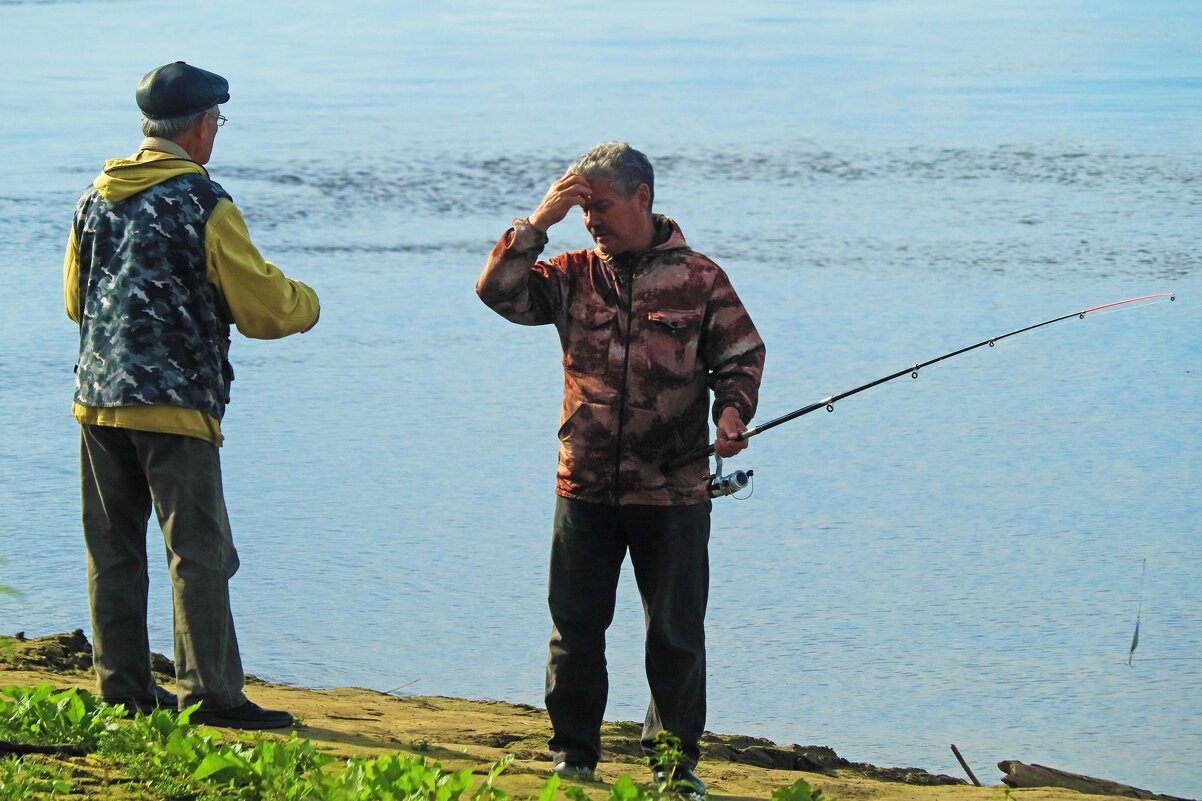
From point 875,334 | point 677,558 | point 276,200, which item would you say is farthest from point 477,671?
point 276,200

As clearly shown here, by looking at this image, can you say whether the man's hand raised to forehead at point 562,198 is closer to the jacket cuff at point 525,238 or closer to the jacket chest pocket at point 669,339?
the jacket cuff at point 525,238

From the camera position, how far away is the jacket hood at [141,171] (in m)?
4.21

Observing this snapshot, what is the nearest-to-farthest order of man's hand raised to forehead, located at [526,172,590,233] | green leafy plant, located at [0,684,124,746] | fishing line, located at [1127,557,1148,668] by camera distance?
green leafy plant, located at [0,684,124,746], man's hand raised to forehead, located at [526,172,590,233], fishing line, located at [1127,557,1148,668]

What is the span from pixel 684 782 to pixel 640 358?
970 mm

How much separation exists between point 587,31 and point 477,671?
1582 centimetres

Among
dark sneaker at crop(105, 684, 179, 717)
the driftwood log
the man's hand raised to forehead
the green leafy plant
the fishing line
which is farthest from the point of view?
the fishing line

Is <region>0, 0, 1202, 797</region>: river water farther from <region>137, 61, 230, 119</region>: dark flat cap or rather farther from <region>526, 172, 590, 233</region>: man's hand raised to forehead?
<region>137, 61, 230, 119</region>: dark flat cap

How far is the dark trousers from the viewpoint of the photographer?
13.7 feet

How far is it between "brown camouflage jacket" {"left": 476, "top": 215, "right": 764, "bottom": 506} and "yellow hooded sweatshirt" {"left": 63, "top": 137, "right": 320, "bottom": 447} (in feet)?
1.64

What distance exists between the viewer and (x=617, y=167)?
4.14m

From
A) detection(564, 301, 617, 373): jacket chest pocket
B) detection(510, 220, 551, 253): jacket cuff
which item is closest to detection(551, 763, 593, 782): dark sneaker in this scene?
detection(564, 301, 617, 373): jacket chest pocket

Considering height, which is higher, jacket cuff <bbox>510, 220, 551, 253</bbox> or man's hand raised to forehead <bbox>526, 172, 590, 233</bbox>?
man's hand raised to forehead <bbox>526, 172, 590, 233</bbox>

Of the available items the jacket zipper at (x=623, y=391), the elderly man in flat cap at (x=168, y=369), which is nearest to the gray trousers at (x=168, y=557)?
the elderly man in flat cap at (x=168, y=369)

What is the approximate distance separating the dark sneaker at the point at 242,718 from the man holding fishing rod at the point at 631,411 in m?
0.67
